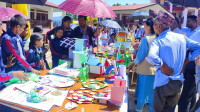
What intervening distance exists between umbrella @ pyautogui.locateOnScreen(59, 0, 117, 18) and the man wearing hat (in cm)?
119

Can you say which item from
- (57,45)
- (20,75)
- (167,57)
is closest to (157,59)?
(167,57)

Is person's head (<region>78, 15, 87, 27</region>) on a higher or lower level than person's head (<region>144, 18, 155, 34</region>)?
higher

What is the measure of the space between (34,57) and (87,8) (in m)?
1.27

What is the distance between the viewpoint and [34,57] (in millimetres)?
2912

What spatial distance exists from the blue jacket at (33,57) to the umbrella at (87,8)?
92cm

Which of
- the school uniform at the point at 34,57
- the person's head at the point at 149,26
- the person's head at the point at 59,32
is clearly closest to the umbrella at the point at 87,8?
the person's head at the point at 59,32

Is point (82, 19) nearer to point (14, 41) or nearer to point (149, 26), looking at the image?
point (149, 26)

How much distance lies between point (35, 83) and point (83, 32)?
1925mm

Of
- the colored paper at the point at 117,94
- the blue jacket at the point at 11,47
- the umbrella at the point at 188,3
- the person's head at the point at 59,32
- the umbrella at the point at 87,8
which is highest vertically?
the umbrella at the point at 188,3

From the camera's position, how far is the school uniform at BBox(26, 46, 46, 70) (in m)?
2.86

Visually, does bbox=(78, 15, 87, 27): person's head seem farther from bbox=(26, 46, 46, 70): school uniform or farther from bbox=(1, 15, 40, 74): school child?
bbox=(1, 15, 40, 74): school child

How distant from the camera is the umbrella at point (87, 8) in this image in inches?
111

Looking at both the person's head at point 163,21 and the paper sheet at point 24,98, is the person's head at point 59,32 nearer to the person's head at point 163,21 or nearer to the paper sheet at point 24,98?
the paper sheet at point 24,98

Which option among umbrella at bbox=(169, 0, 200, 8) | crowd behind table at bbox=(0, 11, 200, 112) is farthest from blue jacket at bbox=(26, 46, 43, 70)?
umbrella at bbox=(169, 0, 200, 8)
